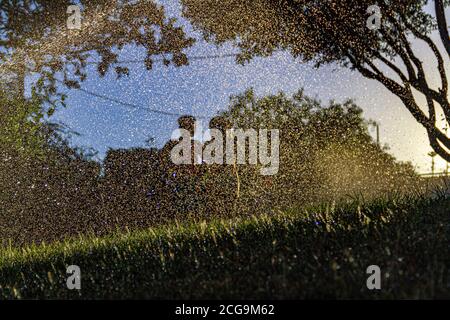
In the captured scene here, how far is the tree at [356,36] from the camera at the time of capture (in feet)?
35.4

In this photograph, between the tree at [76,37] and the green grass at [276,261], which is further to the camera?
the tree at [76,37]

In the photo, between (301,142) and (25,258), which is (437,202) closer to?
(25,258)

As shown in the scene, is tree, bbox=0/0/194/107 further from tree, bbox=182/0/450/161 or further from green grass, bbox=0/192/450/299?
green grass, bbox=0/192/450/299

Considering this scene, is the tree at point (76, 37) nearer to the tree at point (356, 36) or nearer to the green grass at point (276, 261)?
the tree at point (356, 36)

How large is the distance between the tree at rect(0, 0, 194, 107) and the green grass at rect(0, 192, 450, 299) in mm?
6322

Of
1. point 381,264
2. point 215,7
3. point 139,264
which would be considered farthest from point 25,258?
point 215,7

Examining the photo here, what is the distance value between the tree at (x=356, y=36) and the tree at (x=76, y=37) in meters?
1.64

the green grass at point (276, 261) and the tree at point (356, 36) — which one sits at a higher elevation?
the tree at point (356, 36)

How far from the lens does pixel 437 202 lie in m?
5.77

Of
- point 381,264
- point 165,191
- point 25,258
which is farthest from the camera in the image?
point 165,191

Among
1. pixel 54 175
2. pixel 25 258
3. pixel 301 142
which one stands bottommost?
pixel 25 258

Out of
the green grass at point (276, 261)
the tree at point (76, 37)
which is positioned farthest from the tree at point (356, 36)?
the green grass at point (276, 261)

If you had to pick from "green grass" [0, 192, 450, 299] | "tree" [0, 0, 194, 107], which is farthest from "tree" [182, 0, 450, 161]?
"green grass" [0, 192, 450, 299]

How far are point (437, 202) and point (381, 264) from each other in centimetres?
262
